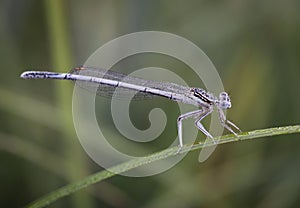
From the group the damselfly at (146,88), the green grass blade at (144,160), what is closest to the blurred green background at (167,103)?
the damselfly at (146,88)

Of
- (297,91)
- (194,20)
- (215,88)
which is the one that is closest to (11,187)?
(215,88)

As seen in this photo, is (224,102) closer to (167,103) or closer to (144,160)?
(167,103)

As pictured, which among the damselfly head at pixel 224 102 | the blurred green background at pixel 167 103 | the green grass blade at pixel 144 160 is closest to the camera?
the green grass blade at pixel 144 160

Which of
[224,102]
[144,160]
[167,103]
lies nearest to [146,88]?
[224,102]

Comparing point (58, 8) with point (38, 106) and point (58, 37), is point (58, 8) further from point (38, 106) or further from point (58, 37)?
point (38, 106)

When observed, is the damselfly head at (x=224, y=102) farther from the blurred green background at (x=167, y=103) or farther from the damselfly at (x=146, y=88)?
the blurred green background at (x=167, y=103)

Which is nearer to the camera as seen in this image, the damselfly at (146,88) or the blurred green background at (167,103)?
the damselfly at (146,88)
